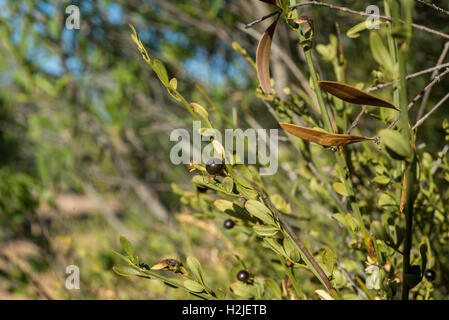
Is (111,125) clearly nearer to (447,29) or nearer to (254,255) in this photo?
(254,255)

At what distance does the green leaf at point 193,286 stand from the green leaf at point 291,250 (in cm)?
11

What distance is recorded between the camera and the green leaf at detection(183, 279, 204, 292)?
14.7 inches

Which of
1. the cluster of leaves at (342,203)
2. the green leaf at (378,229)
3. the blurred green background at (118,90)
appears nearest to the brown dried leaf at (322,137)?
the cluster of leaves at (342,203)

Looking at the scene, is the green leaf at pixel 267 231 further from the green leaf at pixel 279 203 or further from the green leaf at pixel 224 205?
the green leaf at pixel 279 203

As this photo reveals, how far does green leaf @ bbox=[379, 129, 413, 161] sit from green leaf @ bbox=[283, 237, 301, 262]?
150 millimetres

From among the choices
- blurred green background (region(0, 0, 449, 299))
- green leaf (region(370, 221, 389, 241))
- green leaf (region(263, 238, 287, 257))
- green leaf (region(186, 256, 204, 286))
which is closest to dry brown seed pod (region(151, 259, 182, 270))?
green leaf (region(186, 256, 204, 286))

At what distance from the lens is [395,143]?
0.23 m

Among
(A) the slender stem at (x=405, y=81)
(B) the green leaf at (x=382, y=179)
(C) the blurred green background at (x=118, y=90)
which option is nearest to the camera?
(A) the slender stem at (x=405, y=81)

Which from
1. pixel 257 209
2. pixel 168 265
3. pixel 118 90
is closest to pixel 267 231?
pixel 257 209

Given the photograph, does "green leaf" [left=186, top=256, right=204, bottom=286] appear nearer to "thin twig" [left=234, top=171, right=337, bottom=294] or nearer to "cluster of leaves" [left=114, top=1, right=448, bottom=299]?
"cluster of leaves" [left=114, top=1, right=448, bottom=299]

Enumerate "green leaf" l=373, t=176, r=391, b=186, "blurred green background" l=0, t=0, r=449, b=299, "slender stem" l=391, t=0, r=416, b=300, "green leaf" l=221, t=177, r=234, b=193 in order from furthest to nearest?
1. "blurred green background" l=0, t=0, r=449, b=299
2. "green leaf" l=373, t=176, r=391, b=186
3. "green leaf" l=221, t=177, r=234, b=193
4. "slender stem" l=391, t=0, r=416, b=300

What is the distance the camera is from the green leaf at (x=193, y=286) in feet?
1.22

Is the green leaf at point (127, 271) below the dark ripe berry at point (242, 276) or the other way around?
the other way around

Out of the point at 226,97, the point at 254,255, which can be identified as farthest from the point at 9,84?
the point at 254,255
